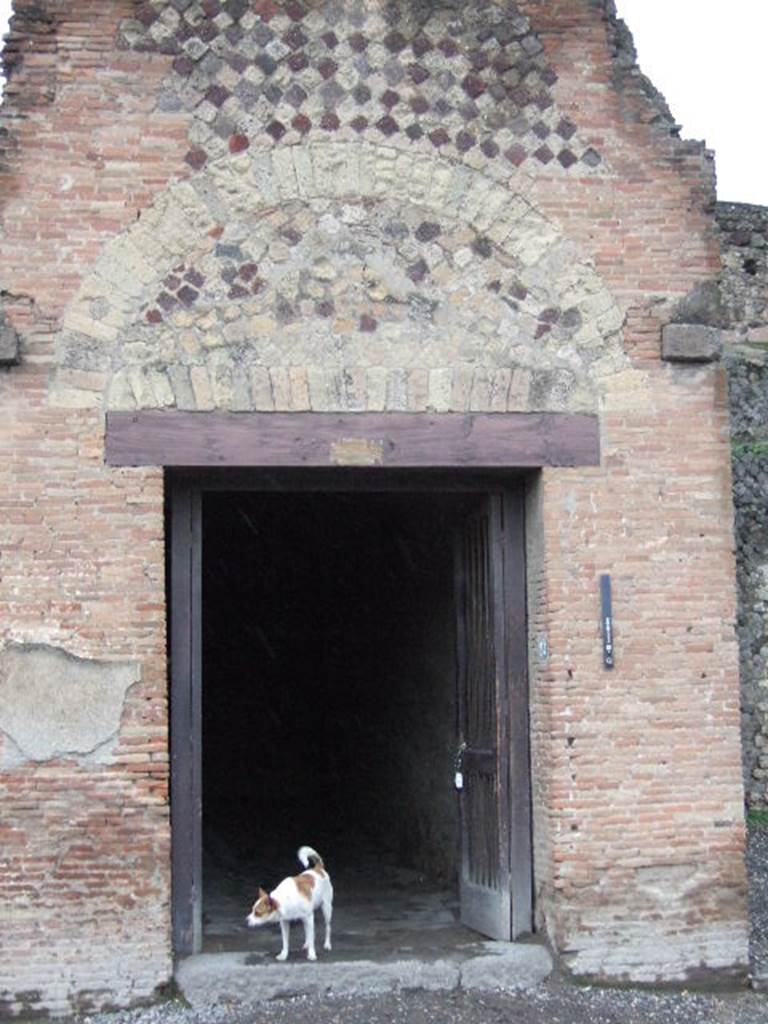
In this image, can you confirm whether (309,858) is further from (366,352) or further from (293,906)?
(366,352)

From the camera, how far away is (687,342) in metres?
8.54

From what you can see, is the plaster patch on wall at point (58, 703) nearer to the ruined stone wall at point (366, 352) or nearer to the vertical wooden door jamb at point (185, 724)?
the ruined stone wall at point (366, 352)

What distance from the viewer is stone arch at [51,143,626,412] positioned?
8164 mm

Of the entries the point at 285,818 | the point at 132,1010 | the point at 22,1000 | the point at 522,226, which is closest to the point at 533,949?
the point at 132,1010

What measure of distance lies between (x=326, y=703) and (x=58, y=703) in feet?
27.7

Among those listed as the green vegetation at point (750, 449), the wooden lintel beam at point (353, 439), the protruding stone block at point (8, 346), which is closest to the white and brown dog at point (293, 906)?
the wooden lintel beam at point (353, 439)

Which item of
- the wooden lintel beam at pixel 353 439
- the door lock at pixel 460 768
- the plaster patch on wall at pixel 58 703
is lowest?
the door lock at pixel 460 768

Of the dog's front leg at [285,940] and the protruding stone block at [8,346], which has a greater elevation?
the protruding stone block at [8,346]

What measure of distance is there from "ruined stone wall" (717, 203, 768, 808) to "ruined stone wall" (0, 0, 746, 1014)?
708cm

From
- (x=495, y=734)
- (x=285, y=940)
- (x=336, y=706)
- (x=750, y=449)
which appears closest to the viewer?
(x=285, y=940)

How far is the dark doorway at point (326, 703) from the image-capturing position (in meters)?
8.55

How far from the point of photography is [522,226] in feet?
28.0

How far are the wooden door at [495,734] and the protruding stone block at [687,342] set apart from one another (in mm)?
1304

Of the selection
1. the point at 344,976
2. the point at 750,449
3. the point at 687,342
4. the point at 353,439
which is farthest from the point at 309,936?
the point at 750,449
